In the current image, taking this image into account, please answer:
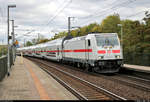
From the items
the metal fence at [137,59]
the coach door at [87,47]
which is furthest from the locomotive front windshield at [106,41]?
the metal fence at [137,59]

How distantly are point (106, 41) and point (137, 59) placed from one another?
7418 millimetres

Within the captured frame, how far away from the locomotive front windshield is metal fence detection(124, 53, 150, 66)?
210 inches

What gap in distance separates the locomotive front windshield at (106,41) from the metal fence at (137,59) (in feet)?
17.5

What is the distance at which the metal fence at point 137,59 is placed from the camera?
66.9ft

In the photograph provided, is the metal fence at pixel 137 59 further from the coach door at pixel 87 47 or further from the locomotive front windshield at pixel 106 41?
the coach door at pixel 87 47

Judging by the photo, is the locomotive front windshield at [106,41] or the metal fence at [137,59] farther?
the metal fence at [137,59]

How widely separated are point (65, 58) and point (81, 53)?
6.93 meters

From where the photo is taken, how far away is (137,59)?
2222 centimetres

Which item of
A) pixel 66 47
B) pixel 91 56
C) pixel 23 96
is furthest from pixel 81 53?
pixel 23 96

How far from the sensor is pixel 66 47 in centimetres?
2470

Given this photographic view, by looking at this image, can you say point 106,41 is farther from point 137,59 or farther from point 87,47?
point 137,59

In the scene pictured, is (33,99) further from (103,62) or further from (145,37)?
(145,37)

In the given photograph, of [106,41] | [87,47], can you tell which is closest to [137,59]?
[106,41]

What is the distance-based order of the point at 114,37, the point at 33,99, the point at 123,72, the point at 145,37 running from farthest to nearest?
the point at 145,37
the point at 123,72
the point at 114,37
the point at 33,99
